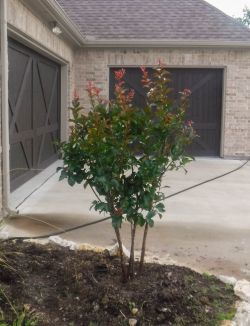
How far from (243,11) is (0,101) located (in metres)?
53.3

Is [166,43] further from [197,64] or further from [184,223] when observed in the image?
[184,223]

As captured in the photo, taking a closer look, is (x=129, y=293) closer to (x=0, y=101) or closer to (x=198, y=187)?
(x=0, y=101)

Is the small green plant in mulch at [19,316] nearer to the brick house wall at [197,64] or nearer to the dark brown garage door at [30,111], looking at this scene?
the dark brown garage door at [30,111]

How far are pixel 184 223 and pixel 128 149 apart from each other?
3.29 m

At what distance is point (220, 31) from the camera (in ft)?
44.7

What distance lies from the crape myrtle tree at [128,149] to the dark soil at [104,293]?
474 millimetres

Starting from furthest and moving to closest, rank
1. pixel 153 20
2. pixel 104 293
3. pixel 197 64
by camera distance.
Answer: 1. pixel 153 20
2. pixel 197 64
3. pixel 104 293

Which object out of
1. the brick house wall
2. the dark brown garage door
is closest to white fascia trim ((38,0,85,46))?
the dark brown garage door

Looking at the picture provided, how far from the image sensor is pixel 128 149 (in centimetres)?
338

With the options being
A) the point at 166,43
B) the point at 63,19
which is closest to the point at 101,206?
the point at 63,19

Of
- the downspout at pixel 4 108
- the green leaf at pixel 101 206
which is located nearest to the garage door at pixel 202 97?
the downspout at pixel 4 108

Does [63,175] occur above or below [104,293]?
above

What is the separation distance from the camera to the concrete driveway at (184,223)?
16.5 ft

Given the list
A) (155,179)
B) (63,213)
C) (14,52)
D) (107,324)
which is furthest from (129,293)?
(14,52)
